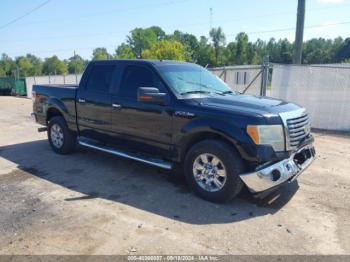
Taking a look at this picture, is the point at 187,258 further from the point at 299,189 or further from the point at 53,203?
the point at 299,189

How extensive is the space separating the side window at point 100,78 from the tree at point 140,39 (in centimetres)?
8691

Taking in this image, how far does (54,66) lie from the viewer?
3583 inches

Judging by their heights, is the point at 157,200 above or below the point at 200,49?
below

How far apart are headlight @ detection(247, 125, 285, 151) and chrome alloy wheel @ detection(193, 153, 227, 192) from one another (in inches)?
23.4

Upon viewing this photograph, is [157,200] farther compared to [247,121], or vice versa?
[157,200]

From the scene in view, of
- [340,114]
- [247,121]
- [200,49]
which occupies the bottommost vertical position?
[340,114]

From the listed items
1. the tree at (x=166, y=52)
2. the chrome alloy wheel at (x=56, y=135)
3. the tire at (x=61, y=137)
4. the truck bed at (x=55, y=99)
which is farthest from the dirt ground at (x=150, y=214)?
the tree at (x=166, y=52)

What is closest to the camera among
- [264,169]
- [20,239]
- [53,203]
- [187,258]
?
[187,258]

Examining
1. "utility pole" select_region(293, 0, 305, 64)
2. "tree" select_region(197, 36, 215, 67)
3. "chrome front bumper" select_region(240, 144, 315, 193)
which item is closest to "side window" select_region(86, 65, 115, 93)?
"chrome front bumper" select_region(240, 144, 315, 193)

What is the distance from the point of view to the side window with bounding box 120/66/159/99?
5.19m

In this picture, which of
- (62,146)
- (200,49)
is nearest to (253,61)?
(200,49)

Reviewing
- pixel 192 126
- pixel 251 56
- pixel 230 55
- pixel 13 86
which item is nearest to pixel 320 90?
pixel 192 126

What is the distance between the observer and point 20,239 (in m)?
3.54

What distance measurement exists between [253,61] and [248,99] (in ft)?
265
